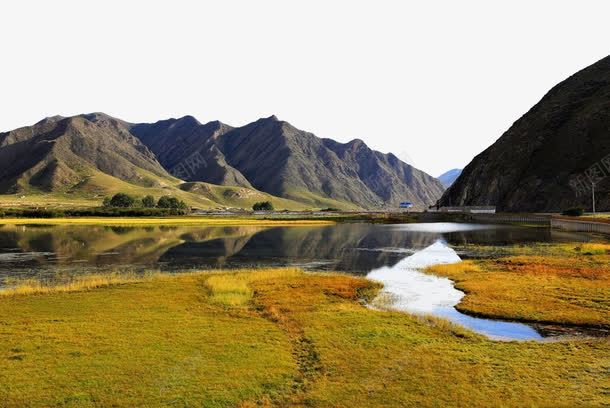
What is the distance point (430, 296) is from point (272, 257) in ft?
127

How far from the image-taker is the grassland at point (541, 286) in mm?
36031

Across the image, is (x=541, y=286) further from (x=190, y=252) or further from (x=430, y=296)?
(x=190, y=252)

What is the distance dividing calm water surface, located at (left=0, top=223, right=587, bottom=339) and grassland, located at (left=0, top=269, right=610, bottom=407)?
6.46m

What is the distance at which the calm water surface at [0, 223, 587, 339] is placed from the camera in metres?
44.2

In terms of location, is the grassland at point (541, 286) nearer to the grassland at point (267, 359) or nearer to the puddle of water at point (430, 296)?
the puddle of water at point (430, 296)

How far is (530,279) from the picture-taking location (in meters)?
51.5

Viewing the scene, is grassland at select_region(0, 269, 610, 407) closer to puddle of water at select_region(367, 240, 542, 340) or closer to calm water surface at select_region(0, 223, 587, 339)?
puddle of water at select_region(367, 240, 542, 340)

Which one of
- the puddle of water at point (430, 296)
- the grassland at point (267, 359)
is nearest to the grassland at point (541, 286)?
the puddle of water at point (430, 296)

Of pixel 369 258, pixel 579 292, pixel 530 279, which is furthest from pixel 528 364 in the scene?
pixel 369 258

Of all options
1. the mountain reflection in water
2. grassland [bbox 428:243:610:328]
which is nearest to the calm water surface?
the mountain reflection in water

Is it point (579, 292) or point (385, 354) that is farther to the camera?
point (579, 292)

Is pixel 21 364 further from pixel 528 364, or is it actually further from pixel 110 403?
pixel 528 364

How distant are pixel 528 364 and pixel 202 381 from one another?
16052 millimetres

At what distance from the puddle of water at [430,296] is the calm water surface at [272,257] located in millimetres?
61
